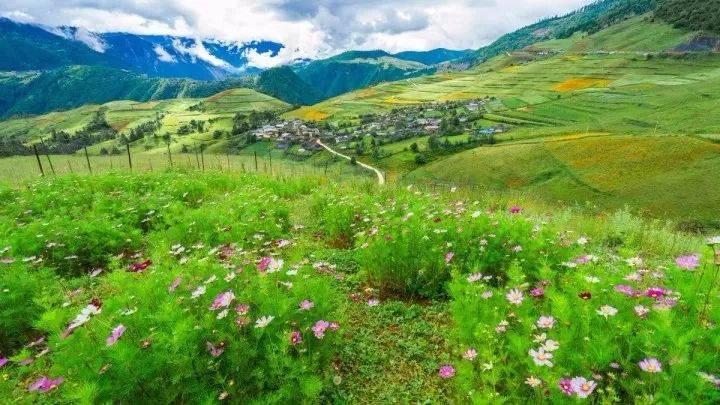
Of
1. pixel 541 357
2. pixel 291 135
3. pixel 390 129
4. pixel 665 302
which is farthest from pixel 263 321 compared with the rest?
pixel 291 135

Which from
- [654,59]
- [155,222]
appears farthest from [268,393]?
[654,59]

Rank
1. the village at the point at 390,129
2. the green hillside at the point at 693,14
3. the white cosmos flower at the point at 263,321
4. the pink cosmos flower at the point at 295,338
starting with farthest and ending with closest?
the green hillside at the point at 693,14 → the village at the point at 390,129 → the pink cosmos flower at the point at 295,338 → the white cosmos flower at the point at 263,321

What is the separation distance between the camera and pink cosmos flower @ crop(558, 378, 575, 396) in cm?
281

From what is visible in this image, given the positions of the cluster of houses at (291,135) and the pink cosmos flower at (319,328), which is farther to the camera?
the cluster of houses at (291,135)

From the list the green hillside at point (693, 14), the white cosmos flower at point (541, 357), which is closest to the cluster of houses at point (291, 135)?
the white cosmos flower at point (541, 357)

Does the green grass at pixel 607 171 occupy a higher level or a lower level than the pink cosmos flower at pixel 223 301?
lower

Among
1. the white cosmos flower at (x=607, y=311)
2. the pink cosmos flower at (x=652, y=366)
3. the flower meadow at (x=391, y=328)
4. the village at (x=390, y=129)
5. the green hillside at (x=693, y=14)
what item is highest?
the green hillside at (x=693, y=14)

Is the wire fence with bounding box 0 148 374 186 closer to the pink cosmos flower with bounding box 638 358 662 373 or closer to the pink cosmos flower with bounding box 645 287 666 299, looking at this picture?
the pink cosmos flower with bounding box 645 287 666 299

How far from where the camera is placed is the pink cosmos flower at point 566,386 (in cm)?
281

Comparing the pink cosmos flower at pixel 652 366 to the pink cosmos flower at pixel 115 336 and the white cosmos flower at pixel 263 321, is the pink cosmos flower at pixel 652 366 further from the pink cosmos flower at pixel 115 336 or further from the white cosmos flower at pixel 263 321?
the pink cosmos flower at pixel 115 336

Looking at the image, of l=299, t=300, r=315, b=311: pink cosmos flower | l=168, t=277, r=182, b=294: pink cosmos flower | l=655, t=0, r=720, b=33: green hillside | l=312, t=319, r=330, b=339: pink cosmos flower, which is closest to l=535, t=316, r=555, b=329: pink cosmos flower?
l=312, t=319, r=330, b=339: pink cosmos flower

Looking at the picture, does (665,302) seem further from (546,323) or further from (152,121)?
(152,121)

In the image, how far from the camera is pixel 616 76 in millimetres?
116625

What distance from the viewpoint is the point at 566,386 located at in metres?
2.89
